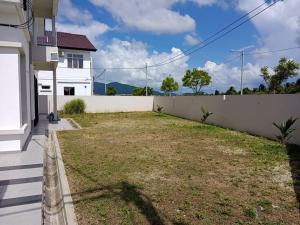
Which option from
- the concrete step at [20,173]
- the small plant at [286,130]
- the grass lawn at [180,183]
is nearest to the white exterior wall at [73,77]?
the grass lawn at [180,183]

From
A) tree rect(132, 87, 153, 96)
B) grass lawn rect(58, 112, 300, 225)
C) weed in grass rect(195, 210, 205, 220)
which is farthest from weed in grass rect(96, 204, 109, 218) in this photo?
tree rect(132, 87, 153, 96)

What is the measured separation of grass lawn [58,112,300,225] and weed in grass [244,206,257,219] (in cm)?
1

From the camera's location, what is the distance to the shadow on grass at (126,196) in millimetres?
3721

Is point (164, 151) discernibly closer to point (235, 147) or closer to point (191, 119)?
point (235, 147)

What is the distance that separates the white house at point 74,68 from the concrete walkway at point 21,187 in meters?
22.0

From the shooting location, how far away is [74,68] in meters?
28.0

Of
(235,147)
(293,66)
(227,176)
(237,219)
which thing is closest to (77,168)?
(227,176)

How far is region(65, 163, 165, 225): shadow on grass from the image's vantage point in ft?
12.2

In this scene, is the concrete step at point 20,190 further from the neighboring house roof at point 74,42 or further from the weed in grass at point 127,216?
the neighboring house roof at point 74,42

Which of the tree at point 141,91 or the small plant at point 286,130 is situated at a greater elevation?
the tree at point 141,91

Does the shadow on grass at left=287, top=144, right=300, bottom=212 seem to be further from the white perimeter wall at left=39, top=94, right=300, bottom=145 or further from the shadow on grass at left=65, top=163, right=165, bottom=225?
the shadow on grass at left=65, top=163, right=165, bottom=225

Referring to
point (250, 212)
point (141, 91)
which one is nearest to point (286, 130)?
point (250, 212)

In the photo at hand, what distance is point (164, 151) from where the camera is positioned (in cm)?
784

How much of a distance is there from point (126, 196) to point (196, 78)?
35.7 meters
